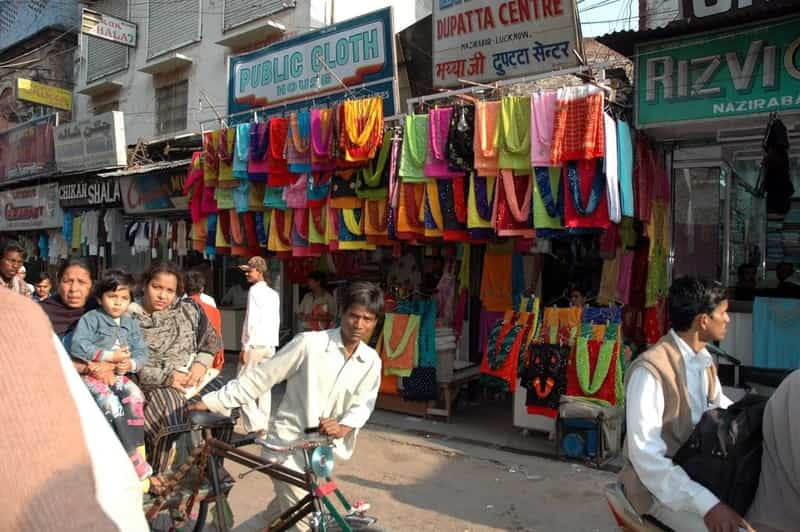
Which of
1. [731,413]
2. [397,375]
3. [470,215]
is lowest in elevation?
[397,375]

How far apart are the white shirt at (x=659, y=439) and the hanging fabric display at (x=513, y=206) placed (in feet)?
12.3

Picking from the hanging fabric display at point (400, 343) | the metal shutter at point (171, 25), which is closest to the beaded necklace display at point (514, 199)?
the hanging fabric display at point (400, 343)

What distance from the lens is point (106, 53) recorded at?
619 inches

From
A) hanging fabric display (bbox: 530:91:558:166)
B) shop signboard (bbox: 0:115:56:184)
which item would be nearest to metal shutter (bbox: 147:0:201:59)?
shop signboard (bbox: 0:115:56:184)

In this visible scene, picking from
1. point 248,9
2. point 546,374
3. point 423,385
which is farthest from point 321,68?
point 546,374

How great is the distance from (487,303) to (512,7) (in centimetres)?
378

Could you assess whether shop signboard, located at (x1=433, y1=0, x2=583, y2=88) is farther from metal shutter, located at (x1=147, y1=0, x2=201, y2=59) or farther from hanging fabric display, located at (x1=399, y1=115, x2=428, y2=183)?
metal shutter, located at (x1=147, y1=0, x2=201, y2=59)

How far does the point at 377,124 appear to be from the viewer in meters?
7.07

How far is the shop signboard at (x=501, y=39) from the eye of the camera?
22.8ft

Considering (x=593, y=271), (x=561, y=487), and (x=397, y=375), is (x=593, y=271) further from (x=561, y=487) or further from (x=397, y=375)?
(x=561, y=487)

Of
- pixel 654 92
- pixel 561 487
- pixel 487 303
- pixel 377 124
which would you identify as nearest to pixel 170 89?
pixel 377 124

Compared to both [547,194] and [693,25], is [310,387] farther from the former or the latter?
[693,25]

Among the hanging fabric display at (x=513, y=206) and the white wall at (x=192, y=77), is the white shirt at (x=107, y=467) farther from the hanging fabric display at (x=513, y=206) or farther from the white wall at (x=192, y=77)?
the white wall at (x=192, y=77)

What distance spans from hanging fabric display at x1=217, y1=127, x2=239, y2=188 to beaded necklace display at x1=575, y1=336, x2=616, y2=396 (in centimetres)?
546
